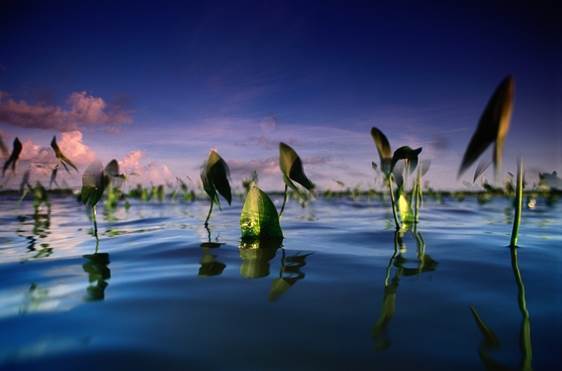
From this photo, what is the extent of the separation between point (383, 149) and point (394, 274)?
121 cm

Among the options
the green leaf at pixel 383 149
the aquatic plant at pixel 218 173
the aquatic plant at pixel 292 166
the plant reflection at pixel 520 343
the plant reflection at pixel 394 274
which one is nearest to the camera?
the plant reflection at pixel 520 343

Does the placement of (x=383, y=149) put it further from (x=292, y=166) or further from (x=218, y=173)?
(x=218, y=173)

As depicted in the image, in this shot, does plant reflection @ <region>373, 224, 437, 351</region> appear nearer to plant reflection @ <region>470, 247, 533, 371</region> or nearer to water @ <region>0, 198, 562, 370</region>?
water @ <region>0, 198, 562, 370</region>

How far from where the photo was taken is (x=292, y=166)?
6.73 ft

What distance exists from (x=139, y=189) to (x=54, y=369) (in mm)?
14871

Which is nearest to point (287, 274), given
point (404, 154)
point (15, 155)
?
point (404, 154)

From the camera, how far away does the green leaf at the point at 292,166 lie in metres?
2.02

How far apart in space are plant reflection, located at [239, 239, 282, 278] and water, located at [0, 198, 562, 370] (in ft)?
0.06

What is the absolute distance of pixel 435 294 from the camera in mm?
1135

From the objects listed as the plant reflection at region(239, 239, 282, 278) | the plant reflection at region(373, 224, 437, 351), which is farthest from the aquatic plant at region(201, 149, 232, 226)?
the plant reflection at region(373, 224, 437, 351)

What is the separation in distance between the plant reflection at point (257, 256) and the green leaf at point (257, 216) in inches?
2.4

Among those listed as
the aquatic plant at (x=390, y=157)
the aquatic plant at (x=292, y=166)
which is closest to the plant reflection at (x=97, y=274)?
the aquatic plant at (x=292, y=166)

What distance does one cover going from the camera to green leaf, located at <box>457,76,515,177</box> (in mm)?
865

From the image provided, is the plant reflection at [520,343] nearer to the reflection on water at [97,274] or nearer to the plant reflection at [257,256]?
the plant reflection at [257,256]
